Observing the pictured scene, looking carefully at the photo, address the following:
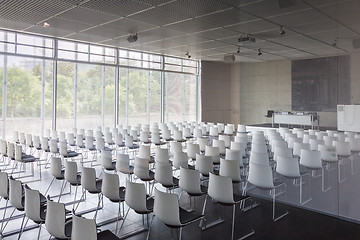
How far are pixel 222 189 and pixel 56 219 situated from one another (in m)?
2.29

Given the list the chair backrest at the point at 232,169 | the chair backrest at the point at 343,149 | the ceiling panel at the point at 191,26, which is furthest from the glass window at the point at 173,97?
the chair backrest at the point at 232,169

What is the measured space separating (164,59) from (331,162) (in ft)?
36.9

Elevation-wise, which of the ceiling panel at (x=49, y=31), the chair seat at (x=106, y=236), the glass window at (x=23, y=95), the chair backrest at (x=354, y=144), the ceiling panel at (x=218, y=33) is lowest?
the chair seat at (x=106, y=236)

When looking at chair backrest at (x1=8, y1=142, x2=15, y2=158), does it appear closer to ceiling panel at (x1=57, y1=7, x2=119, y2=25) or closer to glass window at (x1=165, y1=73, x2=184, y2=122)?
ceiling panel at (x1=57, y1=7, x2=119, y2=25)

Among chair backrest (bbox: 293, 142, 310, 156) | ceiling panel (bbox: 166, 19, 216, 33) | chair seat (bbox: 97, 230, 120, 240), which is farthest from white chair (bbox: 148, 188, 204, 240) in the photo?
ceiling panel (bbox: 166, 19, 216, 33)

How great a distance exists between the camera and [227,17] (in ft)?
28.3

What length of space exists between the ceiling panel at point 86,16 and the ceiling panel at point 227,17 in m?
2.77

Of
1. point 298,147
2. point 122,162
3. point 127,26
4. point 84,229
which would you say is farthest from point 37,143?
point 298,147

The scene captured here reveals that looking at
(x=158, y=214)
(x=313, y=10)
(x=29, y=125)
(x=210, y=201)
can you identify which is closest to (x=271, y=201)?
(x=210, y=201)

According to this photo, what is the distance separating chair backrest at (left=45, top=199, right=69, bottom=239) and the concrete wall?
1497cm

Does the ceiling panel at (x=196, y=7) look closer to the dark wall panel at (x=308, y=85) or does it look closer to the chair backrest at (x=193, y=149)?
the chair backrest at (x=193, y=149)

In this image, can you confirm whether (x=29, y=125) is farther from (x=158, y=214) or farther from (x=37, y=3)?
(x=158, y=214)

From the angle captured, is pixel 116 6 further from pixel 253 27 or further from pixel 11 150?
pixel 11 150

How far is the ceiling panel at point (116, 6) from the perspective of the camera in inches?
293
